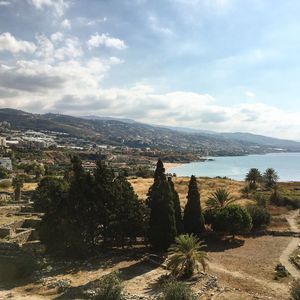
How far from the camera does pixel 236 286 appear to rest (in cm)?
2267

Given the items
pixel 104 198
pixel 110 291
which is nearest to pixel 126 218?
pixel 104 198

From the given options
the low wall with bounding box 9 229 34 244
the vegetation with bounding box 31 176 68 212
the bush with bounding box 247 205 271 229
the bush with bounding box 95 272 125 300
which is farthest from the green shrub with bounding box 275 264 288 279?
the low wall with bounding box 9 229 34 244

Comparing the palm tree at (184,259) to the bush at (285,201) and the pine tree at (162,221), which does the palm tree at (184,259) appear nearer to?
the pine tree at (162,221)

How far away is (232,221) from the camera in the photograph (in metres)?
34.4

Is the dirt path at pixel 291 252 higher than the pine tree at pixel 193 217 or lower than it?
lower

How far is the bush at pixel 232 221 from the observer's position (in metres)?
34.4

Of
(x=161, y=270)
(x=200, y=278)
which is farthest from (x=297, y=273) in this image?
(x=161, y=270)

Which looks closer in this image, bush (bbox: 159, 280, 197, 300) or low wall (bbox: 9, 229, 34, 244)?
bush (bbox: 159, 280, 197, 300)

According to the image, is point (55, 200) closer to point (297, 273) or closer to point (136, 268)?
point (136, 268)

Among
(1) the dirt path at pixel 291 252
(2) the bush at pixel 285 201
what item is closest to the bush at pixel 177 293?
(1) the dirt path at pixel 291 252

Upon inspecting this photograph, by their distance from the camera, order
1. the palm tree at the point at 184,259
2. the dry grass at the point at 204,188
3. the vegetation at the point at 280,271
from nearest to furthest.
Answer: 1. the palm tree at the point at 184,259
2. the vegetation at the point at 280,271
3. the dry grass at the point at 204,188

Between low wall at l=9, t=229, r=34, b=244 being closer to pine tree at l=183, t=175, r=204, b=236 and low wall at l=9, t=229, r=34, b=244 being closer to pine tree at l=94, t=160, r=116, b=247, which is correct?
pine tree at l=94, t=160, r=116, b=247

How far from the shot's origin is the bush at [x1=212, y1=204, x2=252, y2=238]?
34.4m

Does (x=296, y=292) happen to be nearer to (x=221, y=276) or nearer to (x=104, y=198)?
(x=221, y=276)
